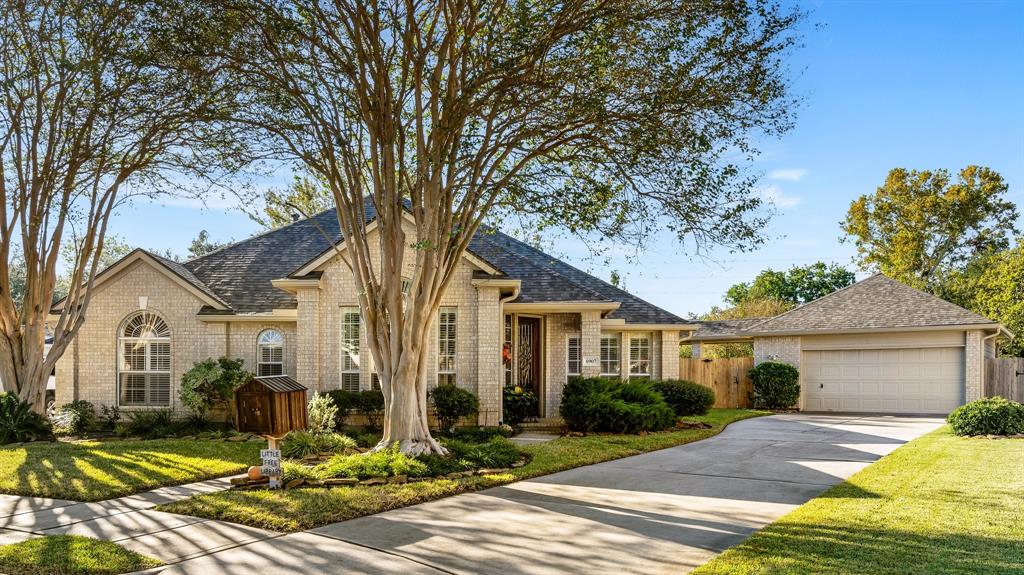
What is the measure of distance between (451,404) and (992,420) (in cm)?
1144

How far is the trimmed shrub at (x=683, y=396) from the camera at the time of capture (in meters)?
20.2

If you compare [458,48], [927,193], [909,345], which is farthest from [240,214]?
[927,193]

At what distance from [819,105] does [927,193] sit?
30291 millimetres

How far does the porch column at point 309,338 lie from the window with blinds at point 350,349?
574 mm

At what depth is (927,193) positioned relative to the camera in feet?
121

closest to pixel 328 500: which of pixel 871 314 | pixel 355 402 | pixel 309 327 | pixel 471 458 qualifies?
pixel 471 458

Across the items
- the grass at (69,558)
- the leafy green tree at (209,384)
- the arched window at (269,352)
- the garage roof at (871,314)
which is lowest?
the grass at (69,558)

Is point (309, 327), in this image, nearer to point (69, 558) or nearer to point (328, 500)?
point (328, 500)

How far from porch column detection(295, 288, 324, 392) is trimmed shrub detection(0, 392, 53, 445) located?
5.02 m

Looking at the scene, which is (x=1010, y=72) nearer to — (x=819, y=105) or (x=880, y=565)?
(x=819, y=105)

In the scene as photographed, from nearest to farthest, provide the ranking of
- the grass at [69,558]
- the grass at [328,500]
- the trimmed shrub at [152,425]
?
the grass at [69,558] < the grass at [328,500] < the trimmed shrub at [152,425]

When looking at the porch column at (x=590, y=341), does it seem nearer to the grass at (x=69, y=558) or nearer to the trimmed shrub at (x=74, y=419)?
the trimmed shrub at (x=74, y=419)

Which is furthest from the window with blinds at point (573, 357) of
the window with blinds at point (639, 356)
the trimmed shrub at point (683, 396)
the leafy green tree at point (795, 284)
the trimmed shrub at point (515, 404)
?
the leafy green tree at point (795, 284)

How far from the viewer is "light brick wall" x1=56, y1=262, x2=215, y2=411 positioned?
17438mm
